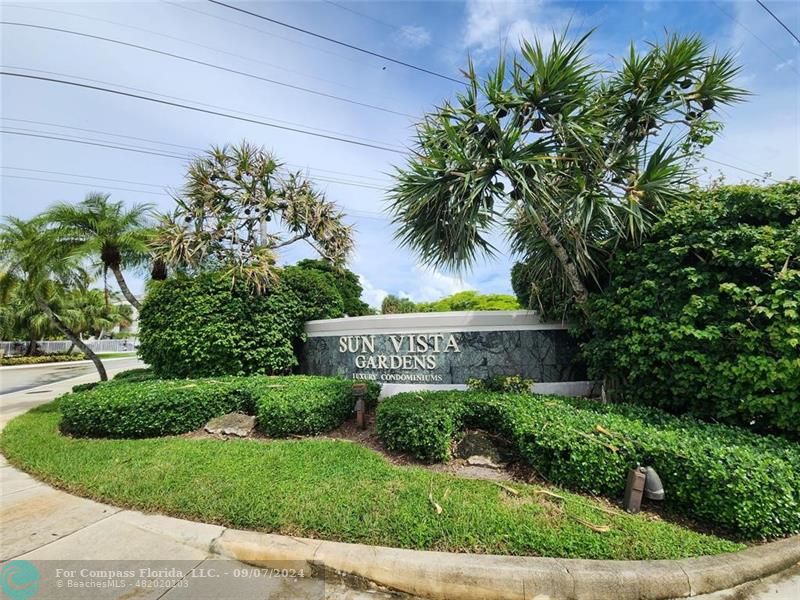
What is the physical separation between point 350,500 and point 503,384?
3.75 m

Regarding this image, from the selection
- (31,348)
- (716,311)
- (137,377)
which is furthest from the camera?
(31,348)

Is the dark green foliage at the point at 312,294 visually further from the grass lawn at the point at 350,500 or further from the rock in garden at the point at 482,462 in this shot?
the rock in garden at the point at 482,462

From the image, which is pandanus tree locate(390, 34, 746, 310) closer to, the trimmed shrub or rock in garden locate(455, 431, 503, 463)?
rock in garden locate(455, 431, 503, 463)

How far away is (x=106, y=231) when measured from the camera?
10125 millimetres

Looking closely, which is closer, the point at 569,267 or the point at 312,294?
the point at 569,267

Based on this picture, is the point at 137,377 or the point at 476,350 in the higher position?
the point at 476,350

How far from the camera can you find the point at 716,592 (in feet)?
8.86

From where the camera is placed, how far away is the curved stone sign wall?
7.04 metres

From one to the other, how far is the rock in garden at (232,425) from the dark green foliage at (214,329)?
190 centimetres

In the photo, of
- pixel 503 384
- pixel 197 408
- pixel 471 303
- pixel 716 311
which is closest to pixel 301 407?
pixel 197 408

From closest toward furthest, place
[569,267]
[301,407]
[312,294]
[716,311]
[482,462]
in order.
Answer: [482,462]
[716,311]
[301,407]
[569,267]
[312,294]

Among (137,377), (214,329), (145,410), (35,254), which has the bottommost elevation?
(137,377)

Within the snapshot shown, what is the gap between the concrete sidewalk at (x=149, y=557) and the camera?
2.65 m

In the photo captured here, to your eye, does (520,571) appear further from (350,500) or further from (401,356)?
(401,356)
